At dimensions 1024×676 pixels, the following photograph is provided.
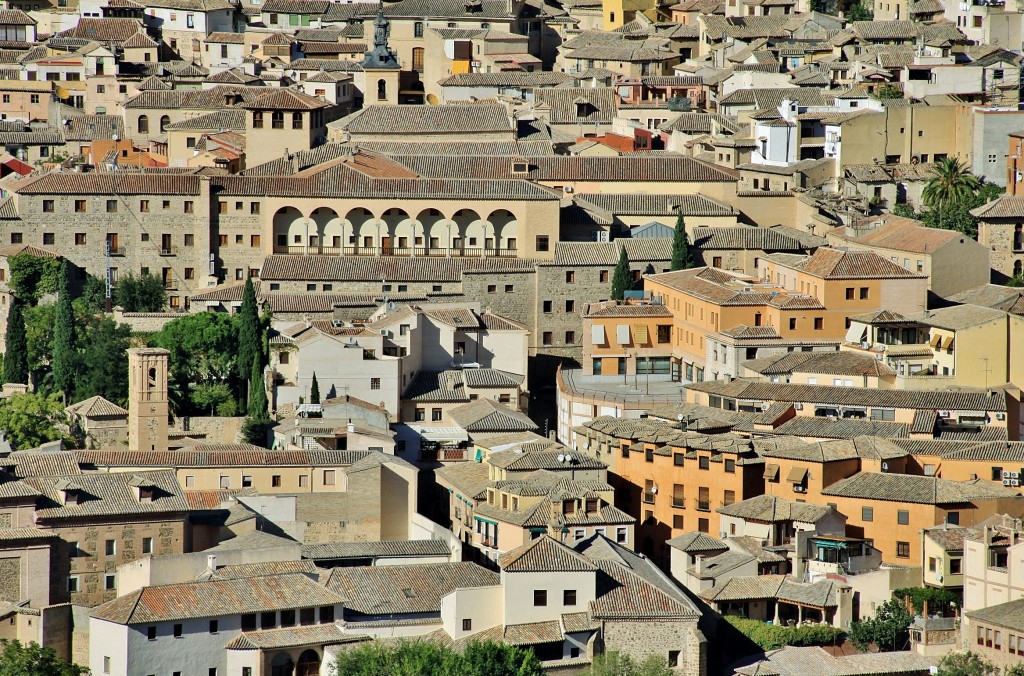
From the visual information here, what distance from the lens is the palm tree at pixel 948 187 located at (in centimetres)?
7556

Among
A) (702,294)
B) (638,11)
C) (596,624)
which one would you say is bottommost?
(596,624)

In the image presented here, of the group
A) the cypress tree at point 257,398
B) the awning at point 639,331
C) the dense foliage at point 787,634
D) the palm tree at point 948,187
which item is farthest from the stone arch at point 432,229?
the dense foliage at point 787,634

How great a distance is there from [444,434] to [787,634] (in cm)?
1322

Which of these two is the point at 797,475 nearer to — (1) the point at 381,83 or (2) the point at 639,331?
(2) the point at 639,331

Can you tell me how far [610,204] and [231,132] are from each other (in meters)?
14.2

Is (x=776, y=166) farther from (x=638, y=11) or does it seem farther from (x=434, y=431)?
(x=638, y=11)

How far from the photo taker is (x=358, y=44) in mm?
97062

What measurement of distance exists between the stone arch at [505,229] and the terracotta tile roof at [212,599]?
79.1ft

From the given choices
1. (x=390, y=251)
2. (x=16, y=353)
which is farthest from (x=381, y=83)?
(x=16, y=353)

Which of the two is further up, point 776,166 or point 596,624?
point 776,166

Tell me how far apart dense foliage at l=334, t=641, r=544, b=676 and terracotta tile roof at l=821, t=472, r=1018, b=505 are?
10976 millimetres

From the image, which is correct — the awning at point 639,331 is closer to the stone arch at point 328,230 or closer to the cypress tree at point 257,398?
the stone arch at point 328,230

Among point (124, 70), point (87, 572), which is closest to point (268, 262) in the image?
point (87, 572)

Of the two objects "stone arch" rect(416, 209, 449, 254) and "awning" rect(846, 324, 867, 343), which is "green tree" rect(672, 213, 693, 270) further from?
"stone arch" rect(416, 209, 449, 254)
